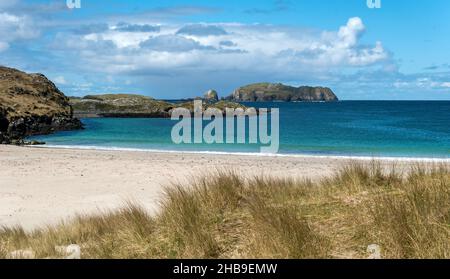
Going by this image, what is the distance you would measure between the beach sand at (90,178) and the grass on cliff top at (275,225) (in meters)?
2.23

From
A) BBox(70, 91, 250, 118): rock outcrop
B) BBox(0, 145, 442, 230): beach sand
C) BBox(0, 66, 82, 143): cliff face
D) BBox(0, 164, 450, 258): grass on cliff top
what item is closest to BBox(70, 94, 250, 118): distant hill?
BBox(70, 91, 250, 118): rock outcrop

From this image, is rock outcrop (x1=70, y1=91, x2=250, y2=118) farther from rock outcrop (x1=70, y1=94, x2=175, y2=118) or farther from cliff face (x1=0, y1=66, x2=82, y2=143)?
cliff face (x1=0, y1=66, x2=82, y2=143)

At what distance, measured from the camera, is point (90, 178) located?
19312 mm

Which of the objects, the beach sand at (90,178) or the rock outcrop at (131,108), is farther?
the rock outcrop at (131,108)

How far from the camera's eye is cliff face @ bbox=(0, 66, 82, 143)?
5150cm

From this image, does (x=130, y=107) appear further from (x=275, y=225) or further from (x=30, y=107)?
(x=275, y=225)

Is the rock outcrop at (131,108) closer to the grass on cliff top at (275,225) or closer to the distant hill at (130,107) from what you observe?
the distant hill at (130,107)

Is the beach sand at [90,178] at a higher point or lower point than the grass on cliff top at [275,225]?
lower

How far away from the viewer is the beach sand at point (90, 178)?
43.3ft

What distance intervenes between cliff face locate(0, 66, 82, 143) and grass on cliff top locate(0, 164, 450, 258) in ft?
140

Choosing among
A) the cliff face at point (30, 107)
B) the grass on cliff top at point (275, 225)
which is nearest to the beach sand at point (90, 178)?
the grass on cliff top at point (275, 225)
